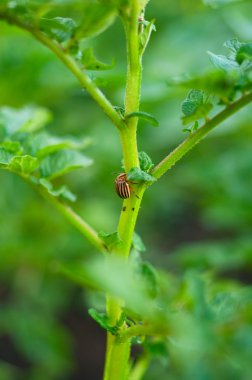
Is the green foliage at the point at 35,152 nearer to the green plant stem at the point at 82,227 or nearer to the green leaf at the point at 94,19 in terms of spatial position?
the green plant stem at the point at 82,227

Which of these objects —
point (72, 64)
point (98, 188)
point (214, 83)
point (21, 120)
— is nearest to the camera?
point (214, 83)

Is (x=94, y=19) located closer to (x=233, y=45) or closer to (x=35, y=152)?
(x=233, y=45)

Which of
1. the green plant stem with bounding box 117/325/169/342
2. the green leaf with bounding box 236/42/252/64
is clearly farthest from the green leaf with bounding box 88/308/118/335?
the green leaf with bounding box 236/42/252/64

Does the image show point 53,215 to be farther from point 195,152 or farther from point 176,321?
point 176,321

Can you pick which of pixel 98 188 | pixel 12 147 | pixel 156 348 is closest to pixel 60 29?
pixel 12 147

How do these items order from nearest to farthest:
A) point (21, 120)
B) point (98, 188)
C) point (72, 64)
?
1. point (72, 64)
2. point (21, 120)
3. point (98, 188)

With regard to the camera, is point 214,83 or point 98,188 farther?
point 98,188

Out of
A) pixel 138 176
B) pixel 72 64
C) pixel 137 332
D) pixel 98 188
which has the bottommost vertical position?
pixel 137 332

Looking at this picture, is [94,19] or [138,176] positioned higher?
[94,19]

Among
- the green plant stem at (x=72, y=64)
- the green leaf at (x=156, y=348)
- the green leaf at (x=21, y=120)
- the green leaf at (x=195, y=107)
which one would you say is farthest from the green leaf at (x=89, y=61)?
the green leaf at (x=156, y=348)
